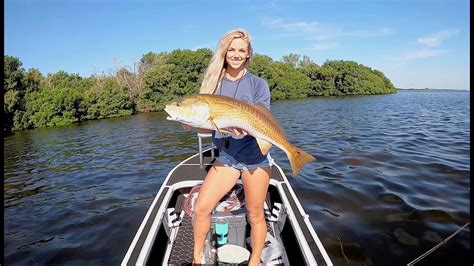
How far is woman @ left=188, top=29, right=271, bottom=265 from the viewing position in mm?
3078

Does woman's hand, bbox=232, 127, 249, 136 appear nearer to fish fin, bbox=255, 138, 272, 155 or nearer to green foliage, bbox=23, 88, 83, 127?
fish fin, bbox=255, 138, 272, 155

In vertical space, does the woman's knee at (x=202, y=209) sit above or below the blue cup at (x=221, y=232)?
above

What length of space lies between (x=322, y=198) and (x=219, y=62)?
234 inches

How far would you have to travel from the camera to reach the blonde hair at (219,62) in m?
3.02

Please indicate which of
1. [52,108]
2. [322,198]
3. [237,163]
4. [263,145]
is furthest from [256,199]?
[52,108]

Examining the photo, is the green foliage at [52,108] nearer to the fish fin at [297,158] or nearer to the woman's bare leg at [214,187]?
the woman's bare leg at [214,187]

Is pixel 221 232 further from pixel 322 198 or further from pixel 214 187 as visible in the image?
pixel 322 198

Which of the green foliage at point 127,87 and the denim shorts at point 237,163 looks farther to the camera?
the green foliage at point 127,87

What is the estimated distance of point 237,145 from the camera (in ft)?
10.4

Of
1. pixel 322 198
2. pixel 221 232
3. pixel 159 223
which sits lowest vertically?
pixel 322 198

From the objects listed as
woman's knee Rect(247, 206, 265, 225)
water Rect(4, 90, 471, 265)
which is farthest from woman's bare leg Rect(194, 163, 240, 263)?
water Rect(4, 90, 471, 265)

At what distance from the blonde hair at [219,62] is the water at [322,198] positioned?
3811mm

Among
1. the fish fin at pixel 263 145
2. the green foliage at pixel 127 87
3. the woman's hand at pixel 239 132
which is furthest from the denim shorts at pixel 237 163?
the green foliage at pixel 127 87

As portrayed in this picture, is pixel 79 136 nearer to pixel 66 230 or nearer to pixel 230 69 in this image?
pixel 66 230
